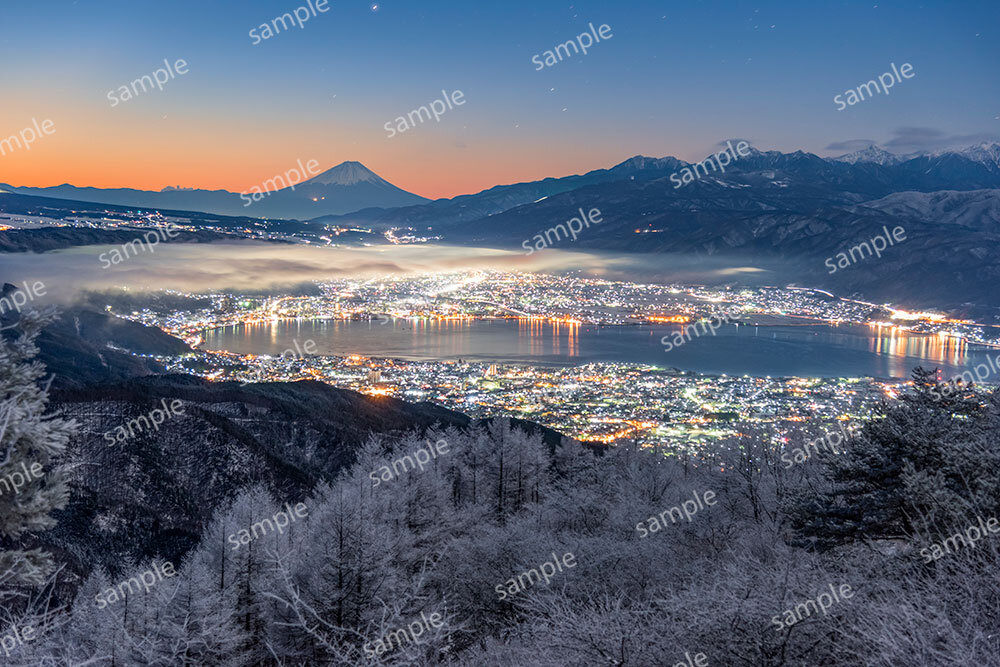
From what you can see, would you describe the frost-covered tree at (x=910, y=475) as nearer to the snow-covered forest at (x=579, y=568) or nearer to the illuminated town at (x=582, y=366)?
the snow-covered forest at (x=579, y=568)

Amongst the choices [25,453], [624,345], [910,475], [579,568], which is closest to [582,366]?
[624,345]

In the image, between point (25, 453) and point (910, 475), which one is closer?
point (25, 453)

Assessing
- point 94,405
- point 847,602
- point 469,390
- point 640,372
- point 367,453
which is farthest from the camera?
point 640,372

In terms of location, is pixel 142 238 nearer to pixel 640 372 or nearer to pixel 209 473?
pixel 640 372

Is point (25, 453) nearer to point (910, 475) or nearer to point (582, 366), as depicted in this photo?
point (910, 475)

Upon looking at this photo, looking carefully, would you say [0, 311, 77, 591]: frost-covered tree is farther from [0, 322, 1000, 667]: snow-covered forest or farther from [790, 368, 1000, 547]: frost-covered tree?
[790, 368, 1000, 547]: frost-covered tree

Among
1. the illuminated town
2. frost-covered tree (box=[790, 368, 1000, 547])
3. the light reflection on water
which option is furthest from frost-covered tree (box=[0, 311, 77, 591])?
the light reflection on water

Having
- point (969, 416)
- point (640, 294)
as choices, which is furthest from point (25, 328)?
point (640, 294)

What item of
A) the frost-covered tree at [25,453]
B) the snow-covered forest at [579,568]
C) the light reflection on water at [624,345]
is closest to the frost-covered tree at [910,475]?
the snow-covered forest at [579,568]
